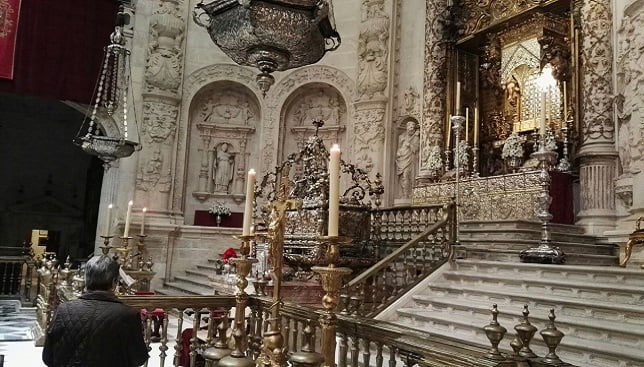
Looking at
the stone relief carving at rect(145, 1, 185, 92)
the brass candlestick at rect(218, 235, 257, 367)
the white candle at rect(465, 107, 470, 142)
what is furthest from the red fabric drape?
the brass candlestick at rect(218, 235, 257, 367)

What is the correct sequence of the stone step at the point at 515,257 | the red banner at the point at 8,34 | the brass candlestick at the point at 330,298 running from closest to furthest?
the brass candlestick at the point at 330,298, the stone step at the point at 515,257, the red banner at the point at 8,34

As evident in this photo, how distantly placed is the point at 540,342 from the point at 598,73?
6.30 m

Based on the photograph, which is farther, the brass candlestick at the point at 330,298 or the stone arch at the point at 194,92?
the stone arch at the point at 194,92

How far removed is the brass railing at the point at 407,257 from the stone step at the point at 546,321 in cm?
45

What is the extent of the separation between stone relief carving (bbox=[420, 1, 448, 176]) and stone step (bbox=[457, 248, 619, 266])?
436 centimetres

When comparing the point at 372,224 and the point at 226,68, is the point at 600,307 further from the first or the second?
the point at 226,68

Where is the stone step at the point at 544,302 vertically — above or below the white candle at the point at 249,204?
below

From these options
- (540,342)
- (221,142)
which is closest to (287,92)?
(221,142)

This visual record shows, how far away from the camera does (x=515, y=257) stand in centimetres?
755

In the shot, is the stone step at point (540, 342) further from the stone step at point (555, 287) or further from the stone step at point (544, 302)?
the stone step at point (555, 287)

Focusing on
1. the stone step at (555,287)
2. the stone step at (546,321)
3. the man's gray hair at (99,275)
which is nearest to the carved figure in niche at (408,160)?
the stone step at (555,287)

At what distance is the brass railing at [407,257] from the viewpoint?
642 cm

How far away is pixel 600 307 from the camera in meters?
4.96

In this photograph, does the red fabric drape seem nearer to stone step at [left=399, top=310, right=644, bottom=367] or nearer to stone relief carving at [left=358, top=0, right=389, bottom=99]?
stone relief carving at [left=358, top=0, right=389, bottom=99]
